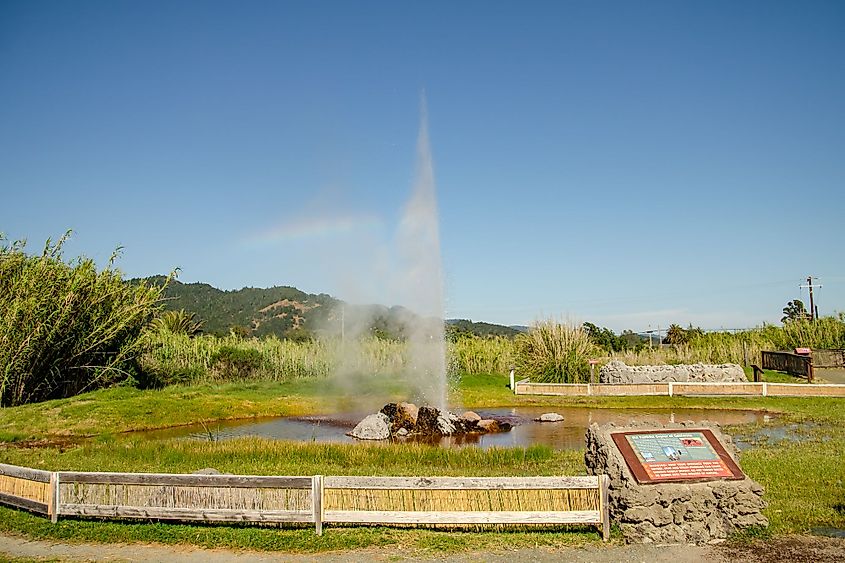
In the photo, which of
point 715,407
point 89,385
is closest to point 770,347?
point 715,407

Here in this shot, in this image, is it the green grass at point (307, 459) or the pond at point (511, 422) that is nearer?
the green grass at point (307, 459)

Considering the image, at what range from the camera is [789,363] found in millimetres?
37312

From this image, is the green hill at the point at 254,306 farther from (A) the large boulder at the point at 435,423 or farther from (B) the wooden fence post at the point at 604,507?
(B) the wooden fence post at the point at 604,507

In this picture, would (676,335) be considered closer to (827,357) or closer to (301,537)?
(827,357)

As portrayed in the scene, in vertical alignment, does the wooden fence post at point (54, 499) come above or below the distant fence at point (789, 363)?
below

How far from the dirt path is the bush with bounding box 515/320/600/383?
85.4 ft

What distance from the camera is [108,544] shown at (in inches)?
379

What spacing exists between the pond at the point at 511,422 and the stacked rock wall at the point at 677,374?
6.77m

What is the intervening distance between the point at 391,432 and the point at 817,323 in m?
37.5

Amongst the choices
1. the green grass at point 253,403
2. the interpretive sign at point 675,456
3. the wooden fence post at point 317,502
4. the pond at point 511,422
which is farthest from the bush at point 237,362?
the interpretive sign at point 675,456

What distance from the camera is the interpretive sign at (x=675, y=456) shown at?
9375 millimetres

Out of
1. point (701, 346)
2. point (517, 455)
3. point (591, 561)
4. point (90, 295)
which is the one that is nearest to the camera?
point (591, 561)

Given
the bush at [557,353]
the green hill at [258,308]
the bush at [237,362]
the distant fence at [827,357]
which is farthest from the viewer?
the green hill at [258,308]

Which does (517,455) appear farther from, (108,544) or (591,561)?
(108,544)
